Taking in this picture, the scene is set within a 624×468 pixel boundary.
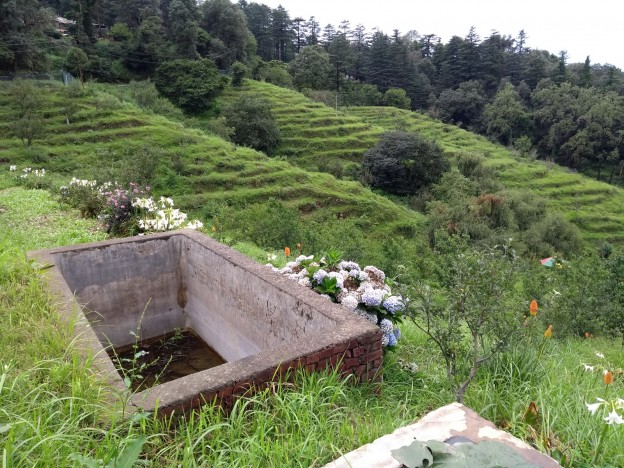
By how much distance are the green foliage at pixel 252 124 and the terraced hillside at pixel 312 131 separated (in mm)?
1090

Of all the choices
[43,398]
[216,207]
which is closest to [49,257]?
[43,398]

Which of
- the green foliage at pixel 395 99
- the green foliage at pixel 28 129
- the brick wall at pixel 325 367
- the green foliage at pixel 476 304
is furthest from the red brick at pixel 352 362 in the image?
the green foliage at pixel 395 99

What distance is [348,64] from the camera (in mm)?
52969

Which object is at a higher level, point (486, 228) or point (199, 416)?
point (199, 416)

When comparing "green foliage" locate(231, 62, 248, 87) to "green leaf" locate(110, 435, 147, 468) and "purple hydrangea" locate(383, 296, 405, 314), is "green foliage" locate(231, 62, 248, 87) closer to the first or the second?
"purple hydrangea" locate(383, 296, 405, 314)

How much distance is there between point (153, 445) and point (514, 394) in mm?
2011

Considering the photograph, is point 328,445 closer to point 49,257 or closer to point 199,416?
point 199,416

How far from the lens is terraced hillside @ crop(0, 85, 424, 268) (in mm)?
21578

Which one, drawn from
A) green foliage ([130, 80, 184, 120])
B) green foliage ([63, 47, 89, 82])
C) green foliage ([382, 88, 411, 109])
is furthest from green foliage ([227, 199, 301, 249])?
green foliage ([382, 88, 411, 109])

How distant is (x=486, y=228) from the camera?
890 inches

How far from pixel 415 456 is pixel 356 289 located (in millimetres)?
2465

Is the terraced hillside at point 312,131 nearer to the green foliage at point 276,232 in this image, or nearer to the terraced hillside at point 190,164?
the terraced hillside at point 190,164

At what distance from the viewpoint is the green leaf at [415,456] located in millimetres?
1570

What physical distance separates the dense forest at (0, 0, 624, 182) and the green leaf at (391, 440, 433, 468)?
33.9m
